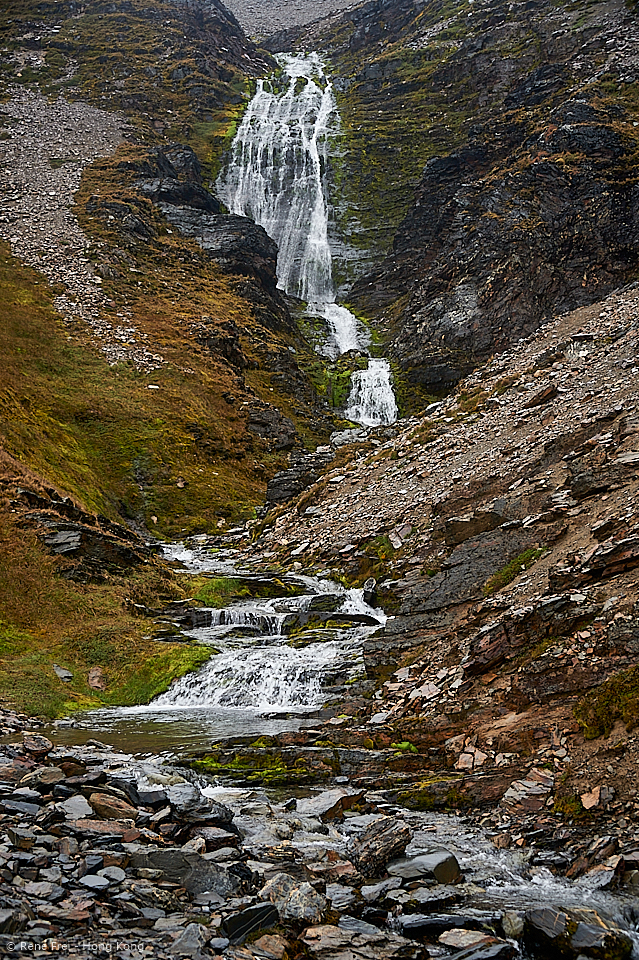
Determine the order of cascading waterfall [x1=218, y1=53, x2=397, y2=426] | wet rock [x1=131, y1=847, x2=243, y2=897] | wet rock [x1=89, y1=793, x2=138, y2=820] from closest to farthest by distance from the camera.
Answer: wet rock [x1=131, y1=847, x2=243, y2=897] < wet rock [x1=89, y1=793, x2=138, y2=820] < cascading waterfall [x1=218, y1=53, x2=397, y2=426]

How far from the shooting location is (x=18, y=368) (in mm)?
42500

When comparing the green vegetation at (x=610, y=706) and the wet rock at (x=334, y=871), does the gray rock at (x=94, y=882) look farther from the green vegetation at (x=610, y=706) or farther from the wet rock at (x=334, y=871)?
the green vegetation at (x=610, y=706)

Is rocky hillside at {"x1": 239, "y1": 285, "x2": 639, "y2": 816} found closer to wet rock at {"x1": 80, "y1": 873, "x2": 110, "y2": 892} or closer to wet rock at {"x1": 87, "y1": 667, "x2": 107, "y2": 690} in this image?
wet rock at {"x1": 80, "y1": 873, "x2": 110, "y2": 892}

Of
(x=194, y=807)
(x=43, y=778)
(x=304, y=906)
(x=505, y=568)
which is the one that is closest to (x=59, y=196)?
(x=505, y=568)

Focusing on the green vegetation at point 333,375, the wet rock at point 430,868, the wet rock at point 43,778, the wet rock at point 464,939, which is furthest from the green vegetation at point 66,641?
the green vegetation at point 333,375

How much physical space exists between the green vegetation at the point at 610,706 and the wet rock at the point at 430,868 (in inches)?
116

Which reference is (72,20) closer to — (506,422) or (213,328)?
(213,328)

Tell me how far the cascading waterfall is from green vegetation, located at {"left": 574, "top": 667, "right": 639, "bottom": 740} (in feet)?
150

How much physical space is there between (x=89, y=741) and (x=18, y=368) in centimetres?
3507

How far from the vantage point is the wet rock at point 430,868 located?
681cm

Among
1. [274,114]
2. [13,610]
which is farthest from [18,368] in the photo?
[274,114]

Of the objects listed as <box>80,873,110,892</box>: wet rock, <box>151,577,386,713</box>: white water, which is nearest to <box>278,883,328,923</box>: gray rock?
<box>80,873,110,892</box>: wet rock

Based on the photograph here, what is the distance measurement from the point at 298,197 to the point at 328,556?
66637 millimetres

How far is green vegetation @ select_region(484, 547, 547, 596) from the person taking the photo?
15508 millimetres
